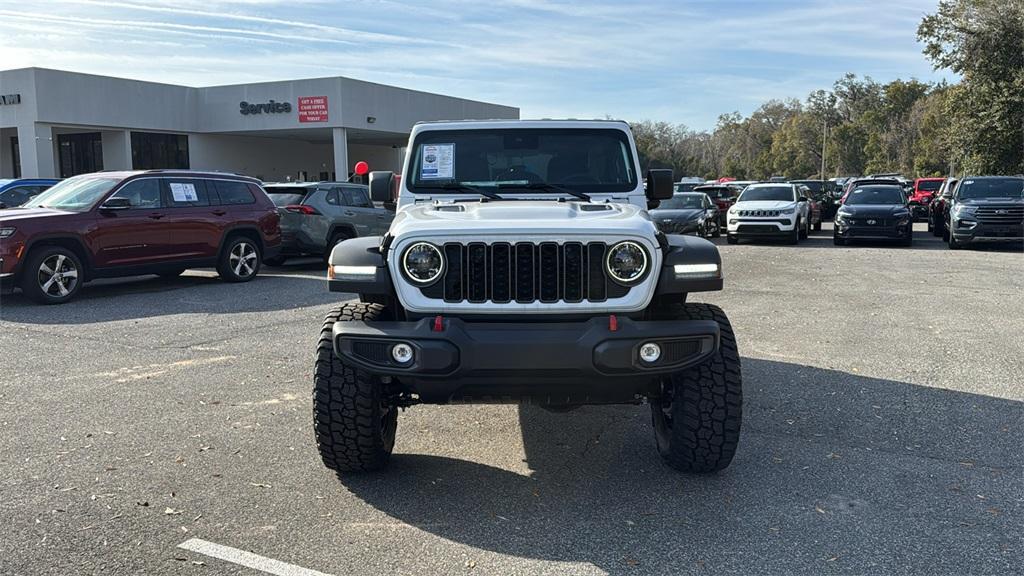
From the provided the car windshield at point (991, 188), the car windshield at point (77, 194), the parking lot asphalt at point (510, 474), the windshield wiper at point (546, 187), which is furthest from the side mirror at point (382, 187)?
the car windshield at point (991, 188)

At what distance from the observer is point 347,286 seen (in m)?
4.14

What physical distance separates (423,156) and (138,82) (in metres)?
34.1

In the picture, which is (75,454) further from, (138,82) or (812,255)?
(138,82)

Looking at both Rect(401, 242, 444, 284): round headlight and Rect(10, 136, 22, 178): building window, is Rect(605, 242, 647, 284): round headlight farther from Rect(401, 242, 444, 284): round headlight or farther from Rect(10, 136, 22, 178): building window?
Rect(10, 136, 22, 178): building window

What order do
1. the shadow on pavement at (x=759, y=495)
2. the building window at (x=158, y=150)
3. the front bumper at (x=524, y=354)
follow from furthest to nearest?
the building window at (x=158, y=150) < the front bumper at (x=524, y=354) < the shadow on pavement at (x=759, y=495)

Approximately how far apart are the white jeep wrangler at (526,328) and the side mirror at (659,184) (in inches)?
37.2

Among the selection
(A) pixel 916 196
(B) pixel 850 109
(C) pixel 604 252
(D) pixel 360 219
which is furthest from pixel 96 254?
(B) pixel 850 109

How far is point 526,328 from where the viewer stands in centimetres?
379

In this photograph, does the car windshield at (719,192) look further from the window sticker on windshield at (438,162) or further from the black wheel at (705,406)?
the black wheel at (705,406)

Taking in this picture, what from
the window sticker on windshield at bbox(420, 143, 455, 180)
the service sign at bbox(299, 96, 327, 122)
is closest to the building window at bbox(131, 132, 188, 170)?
the service sign at bbox(299, 96, 327, 122)

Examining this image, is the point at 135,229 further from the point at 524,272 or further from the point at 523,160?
the point at 524,272

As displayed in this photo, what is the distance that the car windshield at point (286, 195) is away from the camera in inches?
565

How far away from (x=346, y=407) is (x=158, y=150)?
37.0 m

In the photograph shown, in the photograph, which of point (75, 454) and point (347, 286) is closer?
point (347, 286)
